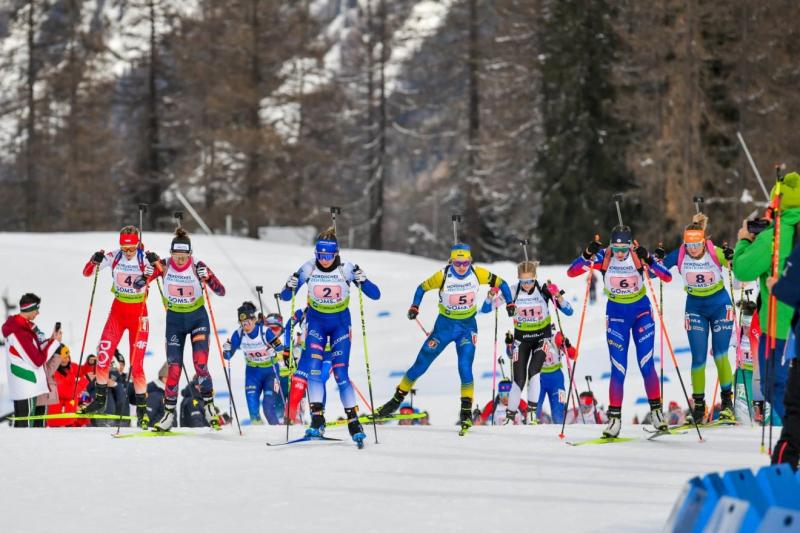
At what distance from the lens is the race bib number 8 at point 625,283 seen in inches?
403

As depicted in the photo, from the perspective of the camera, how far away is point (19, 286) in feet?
85.2

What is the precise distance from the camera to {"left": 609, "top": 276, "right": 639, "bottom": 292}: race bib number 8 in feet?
33.6

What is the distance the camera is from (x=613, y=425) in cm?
977

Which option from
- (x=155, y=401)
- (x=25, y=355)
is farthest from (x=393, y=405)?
(x=25, y=355)

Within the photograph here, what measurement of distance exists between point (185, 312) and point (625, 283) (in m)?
4.45

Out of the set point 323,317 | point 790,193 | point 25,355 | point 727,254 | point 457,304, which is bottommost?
point 25,355

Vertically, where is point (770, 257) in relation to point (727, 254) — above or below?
below

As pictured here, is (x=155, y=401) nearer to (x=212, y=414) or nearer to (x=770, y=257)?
(x=212, y=414)

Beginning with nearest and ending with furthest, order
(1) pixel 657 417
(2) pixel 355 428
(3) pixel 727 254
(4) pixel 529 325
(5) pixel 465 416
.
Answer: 1. (2) pixel 355 428
2. (1) pixel 657 417
3. (5) pixel 465 416
4. (3) pixel 727 254
5. (4) pixel 529 325

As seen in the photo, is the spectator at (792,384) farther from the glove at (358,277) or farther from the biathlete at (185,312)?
the biathlete at (185,312)

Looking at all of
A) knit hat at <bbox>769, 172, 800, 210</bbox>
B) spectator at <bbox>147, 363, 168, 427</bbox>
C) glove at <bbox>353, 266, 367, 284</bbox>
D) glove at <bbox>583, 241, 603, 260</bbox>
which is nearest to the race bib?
glove at <bbox>353, 266, 367, 284</bbox>

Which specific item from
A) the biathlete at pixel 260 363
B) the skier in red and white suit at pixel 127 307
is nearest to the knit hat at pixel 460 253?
the skier in red and white suit at pixel 127 307

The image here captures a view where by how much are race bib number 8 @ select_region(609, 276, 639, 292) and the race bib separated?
426 cm

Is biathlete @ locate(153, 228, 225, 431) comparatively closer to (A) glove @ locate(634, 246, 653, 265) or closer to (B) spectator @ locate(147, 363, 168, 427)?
(B) spectator @ locate(147, 363, 168, 427)
